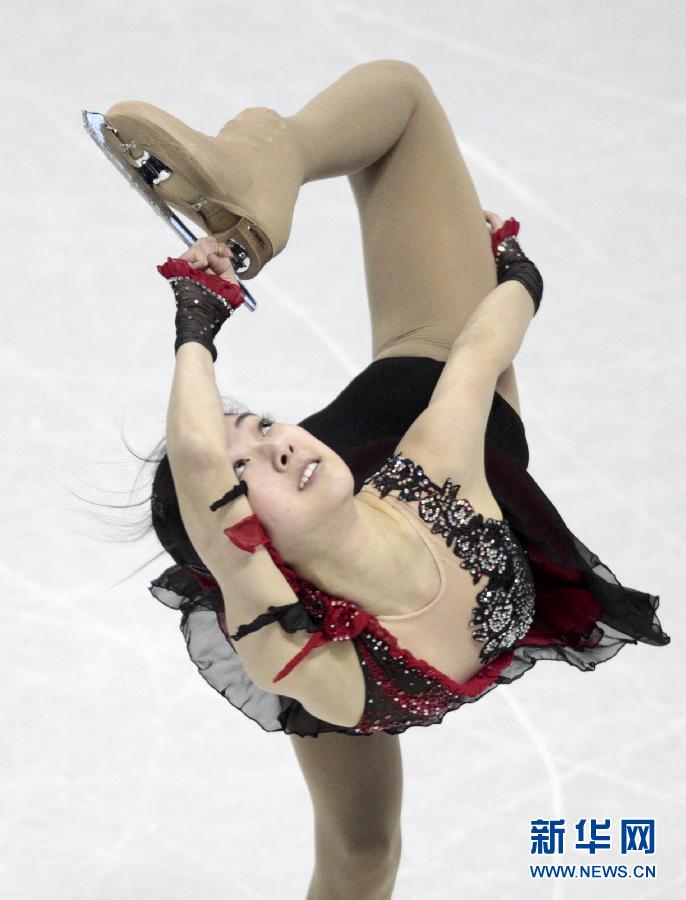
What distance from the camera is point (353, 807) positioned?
2.69m

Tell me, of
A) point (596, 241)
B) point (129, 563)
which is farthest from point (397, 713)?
point (596, 241)

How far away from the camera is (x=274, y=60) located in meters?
5.07

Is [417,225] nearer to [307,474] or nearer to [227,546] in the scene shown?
[307,474]

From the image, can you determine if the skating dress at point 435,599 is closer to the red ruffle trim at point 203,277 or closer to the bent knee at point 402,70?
the red ruffle trim at point 203,277

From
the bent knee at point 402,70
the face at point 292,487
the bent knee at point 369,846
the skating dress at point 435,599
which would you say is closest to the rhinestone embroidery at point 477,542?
the skating dress at point 435,599

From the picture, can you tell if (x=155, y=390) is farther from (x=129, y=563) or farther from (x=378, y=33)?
(x=378, y=33)

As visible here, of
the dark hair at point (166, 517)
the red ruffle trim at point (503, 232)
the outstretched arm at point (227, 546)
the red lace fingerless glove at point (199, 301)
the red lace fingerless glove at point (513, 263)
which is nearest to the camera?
the outstretched arm at point (227, 546)

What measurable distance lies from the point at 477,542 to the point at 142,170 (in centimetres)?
81

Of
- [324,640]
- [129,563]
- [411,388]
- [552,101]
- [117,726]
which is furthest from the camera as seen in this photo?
[552,101]

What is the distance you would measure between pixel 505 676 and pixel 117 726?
1.45 meters

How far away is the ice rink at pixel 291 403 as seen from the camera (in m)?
3.50

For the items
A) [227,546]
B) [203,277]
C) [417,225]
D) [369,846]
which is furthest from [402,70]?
[369,846]

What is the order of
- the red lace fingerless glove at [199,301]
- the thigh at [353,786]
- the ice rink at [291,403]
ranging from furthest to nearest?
1. the ice rink at [291,403]
2. the thigh at [353,786]
3. the red lace fingerless glove at [199,301]

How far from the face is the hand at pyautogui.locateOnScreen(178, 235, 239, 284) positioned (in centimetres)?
32
